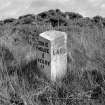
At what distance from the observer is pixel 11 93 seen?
254 cm

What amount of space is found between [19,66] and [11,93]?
26.0 inches

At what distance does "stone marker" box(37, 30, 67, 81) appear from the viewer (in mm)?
2719

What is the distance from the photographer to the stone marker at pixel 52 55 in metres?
2.72

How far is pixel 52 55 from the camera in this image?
2719 mm

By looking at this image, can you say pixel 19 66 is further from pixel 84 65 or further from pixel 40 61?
pixel 84 65

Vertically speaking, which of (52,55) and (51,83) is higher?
(52,55)

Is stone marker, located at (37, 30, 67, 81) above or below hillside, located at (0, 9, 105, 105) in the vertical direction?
above

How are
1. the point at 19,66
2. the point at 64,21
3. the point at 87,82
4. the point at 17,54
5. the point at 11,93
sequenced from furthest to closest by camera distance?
the point at 64,21 < the point at 17,54 < the point at 19,66 < the point at 87,82 < the point at 11,93

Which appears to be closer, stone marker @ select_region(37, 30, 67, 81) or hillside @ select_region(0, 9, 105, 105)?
hillside @ select_region(0, 9, 105, 105)

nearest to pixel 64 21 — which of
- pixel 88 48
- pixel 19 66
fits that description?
pixel 88 48

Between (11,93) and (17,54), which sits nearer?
(11,93)

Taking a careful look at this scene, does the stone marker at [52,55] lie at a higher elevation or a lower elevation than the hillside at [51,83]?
higher

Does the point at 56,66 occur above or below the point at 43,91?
above

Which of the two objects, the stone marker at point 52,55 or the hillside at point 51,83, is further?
the stone marker at point 52,55
